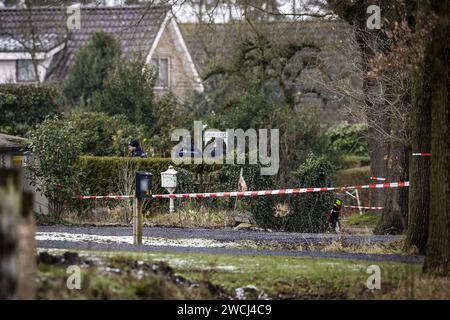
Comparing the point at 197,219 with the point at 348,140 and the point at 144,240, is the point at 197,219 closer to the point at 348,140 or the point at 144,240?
the point at 144,240

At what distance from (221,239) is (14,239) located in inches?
448

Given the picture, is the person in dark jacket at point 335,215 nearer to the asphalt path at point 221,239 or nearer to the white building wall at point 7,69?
the asphalt path at point 221,239

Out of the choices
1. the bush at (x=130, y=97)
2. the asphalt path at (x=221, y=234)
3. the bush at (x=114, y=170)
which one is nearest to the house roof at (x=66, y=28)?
the bush at (x=130, y=97)

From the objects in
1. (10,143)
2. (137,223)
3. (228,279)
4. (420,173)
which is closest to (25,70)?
(10,143)

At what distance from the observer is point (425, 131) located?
18.6 meters

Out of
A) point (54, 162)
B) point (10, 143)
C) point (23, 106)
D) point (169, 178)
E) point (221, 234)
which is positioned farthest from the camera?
point (23, 106)

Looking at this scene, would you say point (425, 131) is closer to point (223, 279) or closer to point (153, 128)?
point (223, 279)

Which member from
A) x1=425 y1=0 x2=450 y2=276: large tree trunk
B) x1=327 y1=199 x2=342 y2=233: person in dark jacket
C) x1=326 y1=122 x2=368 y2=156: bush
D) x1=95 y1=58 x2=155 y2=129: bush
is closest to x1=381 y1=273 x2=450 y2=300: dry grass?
x1=425 y1=0 x2=450 y2=276: large tree trunk

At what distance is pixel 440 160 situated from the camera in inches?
636

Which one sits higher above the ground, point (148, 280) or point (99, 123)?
point (99, 123)

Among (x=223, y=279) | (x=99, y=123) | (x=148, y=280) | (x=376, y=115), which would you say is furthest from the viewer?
(x=99, y=123)

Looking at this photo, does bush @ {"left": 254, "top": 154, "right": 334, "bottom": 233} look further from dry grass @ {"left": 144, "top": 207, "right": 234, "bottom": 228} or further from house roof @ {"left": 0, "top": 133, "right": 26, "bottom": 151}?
house roof @ {"left": 0, "top": 133, "right": 26, "bottom": 151}

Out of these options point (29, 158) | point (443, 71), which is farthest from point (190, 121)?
point (443, 71)

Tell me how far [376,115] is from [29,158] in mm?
8466
